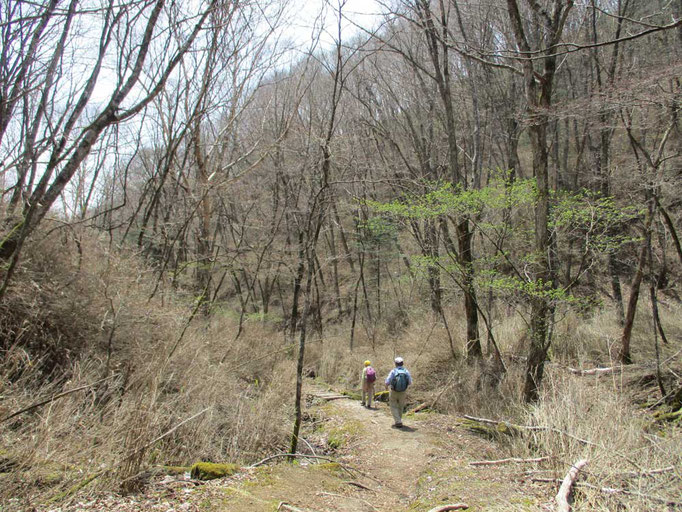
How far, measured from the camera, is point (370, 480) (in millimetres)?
5496

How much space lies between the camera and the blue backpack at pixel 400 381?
7.85m

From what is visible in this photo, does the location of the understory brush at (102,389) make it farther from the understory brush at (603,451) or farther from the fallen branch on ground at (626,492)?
the understory brush at (603,451)

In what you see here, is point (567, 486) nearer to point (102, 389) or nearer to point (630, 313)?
point (102, 389)

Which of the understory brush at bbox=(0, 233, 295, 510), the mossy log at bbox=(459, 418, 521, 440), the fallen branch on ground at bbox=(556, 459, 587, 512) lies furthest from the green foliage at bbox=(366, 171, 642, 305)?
the understory brush at bbox=(0, 233, 295, 510)

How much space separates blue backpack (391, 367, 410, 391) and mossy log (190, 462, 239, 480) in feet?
14.3

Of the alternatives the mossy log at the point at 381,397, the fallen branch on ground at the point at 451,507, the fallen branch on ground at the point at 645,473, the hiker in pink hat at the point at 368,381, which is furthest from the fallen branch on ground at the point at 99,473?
the mossy log at the point at 381,397

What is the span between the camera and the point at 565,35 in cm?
1241

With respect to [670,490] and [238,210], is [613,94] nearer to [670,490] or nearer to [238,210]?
[670,490]

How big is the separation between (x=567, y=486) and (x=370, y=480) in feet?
9.53

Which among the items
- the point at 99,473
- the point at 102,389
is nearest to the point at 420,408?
the point at 102,389

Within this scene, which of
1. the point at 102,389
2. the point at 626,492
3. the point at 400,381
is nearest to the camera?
the point at 626,492

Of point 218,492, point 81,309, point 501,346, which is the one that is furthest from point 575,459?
point 501,346

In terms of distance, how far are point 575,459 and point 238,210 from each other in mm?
18889

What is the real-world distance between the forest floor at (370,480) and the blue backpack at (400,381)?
722 millimetres
